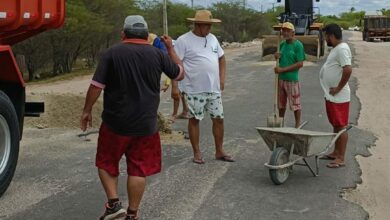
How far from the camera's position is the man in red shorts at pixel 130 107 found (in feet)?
14.6

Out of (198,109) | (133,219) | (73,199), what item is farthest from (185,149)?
(133,219)

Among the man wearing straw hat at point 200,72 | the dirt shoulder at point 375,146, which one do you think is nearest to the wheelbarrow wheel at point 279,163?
the dirt shoulder at point 375,146

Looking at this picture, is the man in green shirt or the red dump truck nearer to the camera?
the red dump truck

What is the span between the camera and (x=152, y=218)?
4.98m

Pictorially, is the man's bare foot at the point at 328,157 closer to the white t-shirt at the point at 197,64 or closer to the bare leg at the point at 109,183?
the white t-shirt at the point at 197,64

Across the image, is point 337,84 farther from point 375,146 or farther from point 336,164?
point 375,146

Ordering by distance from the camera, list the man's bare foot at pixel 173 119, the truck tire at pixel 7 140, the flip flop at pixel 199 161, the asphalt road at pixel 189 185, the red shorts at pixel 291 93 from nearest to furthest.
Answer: the asphalt road at pixel 189 185, the truck tire at pixel 7 140, the flip flop at pixel 199 161, the red shorts at pixel 291 93, the man's bare foot at pixel 173 119

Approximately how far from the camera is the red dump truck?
17.7 feet

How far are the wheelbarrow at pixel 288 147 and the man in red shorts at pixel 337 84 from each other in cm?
55

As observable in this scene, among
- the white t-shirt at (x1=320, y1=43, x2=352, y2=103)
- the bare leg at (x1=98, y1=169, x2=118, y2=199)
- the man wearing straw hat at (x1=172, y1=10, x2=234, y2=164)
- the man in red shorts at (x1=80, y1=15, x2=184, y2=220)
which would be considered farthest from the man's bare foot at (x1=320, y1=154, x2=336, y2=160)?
the bare leg at (x1=98, y1=169, x2=118, y2=199)

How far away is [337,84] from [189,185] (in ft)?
7.14

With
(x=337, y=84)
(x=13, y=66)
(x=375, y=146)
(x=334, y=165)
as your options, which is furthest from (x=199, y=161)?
(x=375, y=146)

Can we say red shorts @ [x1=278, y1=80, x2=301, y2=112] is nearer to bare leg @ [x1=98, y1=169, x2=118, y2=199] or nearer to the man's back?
the man's back

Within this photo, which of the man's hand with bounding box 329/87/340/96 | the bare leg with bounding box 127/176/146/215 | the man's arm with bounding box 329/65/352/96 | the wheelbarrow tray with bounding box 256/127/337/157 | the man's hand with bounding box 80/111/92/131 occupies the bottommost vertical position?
the bare leg with bounding box 127/176/146/215
